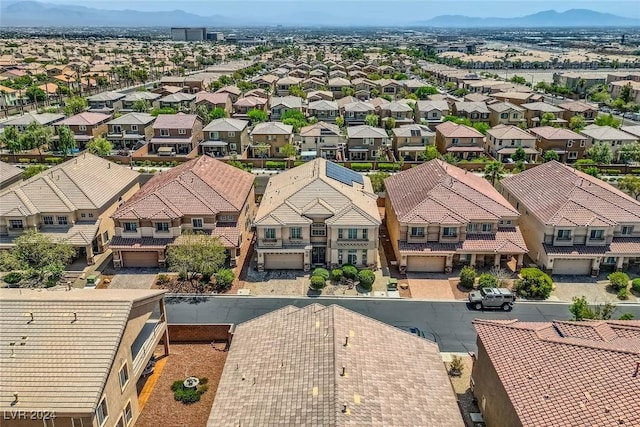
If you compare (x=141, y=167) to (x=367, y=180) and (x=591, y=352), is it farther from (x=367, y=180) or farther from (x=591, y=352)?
(x=591, y=352)

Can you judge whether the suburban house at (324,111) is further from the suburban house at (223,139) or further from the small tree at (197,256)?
the small tree at (197,256)

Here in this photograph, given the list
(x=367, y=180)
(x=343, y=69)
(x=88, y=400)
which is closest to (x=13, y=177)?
(x=367, y=180)

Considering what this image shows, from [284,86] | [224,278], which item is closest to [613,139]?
[224,278]

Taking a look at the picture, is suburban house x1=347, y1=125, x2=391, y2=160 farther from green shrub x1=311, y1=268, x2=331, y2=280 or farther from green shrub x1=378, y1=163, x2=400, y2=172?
green shrub x1=311, y1=268, x2=331, y2=280

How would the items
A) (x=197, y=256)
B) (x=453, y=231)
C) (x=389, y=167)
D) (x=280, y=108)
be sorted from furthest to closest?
(x=280, y=108) < (x=389, y=167) < (x=453, y=231) < (x=197, y=256)

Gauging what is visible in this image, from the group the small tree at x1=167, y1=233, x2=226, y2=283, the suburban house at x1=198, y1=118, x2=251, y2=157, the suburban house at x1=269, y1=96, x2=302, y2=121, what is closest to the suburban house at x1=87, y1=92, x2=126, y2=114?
the suburban house at x1=269, y1=96, x2=302, y2=121

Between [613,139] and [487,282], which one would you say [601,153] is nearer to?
[613,139]

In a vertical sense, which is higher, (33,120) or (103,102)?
(103,102)
